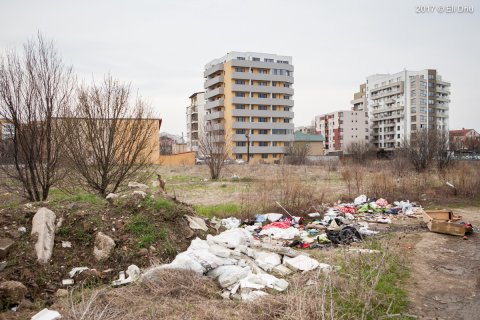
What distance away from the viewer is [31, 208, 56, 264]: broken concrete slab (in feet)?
19.0

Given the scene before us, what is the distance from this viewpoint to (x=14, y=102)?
8969 mm

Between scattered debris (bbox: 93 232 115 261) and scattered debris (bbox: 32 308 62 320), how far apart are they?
178 centimetres

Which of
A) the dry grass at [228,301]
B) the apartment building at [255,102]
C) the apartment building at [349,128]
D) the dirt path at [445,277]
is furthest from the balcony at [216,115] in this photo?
the dry grass at [228,301]

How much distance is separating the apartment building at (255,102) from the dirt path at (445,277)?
165ft

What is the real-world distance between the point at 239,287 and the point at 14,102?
7.29 meters

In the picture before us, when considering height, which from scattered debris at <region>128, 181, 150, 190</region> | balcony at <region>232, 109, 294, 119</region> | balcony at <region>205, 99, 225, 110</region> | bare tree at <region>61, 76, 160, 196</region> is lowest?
scattered debris at <region>128, 181, 150, 190</region>

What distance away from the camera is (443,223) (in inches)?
368

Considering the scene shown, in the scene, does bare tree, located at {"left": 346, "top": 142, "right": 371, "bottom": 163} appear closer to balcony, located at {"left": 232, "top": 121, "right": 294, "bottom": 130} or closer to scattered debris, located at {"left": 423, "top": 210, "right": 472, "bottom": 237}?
balcony, located at {"left": 232, "top": 121, "right": 294, "bottom": 130}

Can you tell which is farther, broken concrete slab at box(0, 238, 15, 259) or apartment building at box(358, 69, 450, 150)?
apartment building at box(358, 69, 450, 150)

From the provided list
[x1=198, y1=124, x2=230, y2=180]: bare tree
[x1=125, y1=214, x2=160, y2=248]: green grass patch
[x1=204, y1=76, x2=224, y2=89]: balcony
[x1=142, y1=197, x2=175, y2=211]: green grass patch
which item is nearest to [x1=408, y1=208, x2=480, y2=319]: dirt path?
[x1=125, y1=214, x2=160, y2=248]: green grass patch

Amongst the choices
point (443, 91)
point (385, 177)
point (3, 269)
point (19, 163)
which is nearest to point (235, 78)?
point (443, 91)

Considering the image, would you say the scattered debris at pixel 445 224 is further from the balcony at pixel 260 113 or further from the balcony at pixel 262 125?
the balcony at pixel 260 113

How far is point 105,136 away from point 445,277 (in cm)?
843

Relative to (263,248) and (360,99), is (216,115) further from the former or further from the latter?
(263,248)
